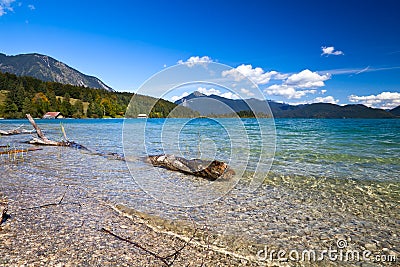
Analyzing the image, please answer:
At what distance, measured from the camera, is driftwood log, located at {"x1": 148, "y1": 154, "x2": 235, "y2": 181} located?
32.4 ft

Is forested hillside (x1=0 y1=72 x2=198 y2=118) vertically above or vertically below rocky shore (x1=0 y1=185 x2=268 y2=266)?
above

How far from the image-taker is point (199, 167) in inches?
410

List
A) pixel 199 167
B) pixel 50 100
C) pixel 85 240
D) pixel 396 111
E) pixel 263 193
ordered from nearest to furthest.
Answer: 1. pixel 85 240
2. pixel 263 193
3. pixel 199 167
4. pixel 50 100
5. pixel 396 111

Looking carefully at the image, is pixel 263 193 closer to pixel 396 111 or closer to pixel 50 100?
pixel 50 100

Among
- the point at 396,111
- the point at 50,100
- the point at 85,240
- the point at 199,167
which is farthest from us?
the point at 396,111

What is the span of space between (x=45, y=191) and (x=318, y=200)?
782 cm

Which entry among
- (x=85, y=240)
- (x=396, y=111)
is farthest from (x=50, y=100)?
(x=396, y=111)

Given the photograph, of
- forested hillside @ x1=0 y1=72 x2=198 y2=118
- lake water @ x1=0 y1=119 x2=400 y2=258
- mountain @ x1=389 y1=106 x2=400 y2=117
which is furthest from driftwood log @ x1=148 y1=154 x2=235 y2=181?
mountain @ x1=389 y1=106 x2=400 y2=117

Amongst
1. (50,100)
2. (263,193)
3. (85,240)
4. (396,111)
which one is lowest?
(263,193)

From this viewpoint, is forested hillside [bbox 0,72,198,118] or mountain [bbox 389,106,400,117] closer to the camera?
forested hillside [bbox 0,72,198,118]

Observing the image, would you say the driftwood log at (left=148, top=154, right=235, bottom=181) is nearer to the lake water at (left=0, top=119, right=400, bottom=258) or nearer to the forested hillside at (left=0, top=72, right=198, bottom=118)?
the lake water at (left=0, top=119, right=400, bottom=258)

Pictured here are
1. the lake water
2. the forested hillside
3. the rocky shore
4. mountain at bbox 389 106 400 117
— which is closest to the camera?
the rocky shore

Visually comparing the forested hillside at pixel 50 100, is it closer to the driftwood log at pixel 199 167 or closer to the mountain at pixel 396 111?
the driftwood log at pixel 199 167

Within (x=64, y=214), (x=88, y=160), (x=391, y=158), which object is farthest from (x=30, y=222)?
(x=391, y=158)
